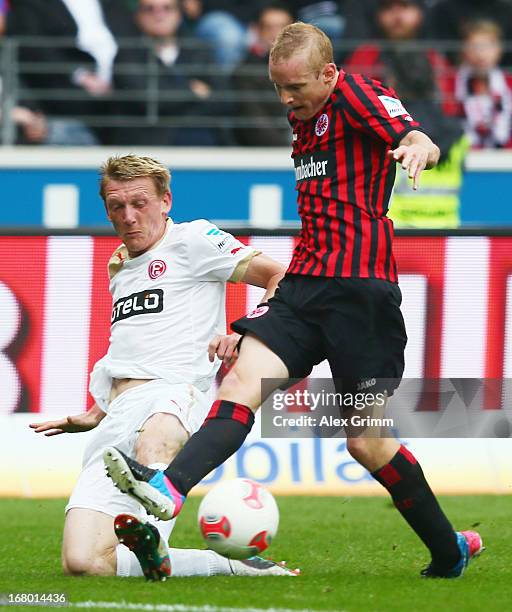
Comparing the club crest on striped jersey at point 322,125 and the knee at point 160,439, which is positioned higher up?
the club crest on striped jersey at point 322,125

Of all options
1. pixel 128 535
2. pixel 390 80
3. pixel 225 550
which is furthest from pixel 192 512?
pixel 390 80

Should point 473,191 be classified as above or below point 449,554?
above

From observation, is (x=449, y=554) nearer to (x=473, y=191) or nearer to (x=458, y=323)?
(x=458, y=323)

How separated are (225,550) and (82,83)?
8.19m

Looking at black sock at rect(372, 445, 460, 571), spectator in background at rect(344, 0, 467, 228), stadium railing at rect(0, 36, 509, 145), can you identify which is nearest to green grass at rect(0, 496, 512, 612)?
black sock at rect(372, 445, 460, 571)

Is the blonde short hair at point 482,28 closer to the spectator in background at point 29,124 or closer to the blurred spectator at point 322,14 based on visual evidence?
the blurred spectator at point 322,14

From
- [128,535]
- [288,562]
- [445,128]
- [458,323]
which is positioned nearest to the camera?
[128,535]

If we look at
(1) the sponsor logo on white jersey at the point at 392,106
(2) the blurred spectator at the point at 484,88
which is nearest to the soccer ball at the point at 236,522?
(1) the sponsor logo on white jersey at the point at 392,106

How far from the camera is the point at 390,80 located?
1227 centimetres

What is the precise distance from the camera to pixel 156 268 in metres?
5.97

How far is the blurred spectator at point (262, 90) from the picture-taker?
12.6 metres

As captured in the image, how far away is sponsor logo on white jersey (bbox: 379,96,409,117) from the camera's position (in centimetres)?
521

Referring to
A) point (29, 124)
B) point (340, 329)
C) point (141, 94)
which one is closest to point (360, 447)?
point (340, 329)

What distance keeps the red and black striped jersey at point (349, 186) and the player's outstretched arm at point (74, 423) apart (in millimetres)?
1274
